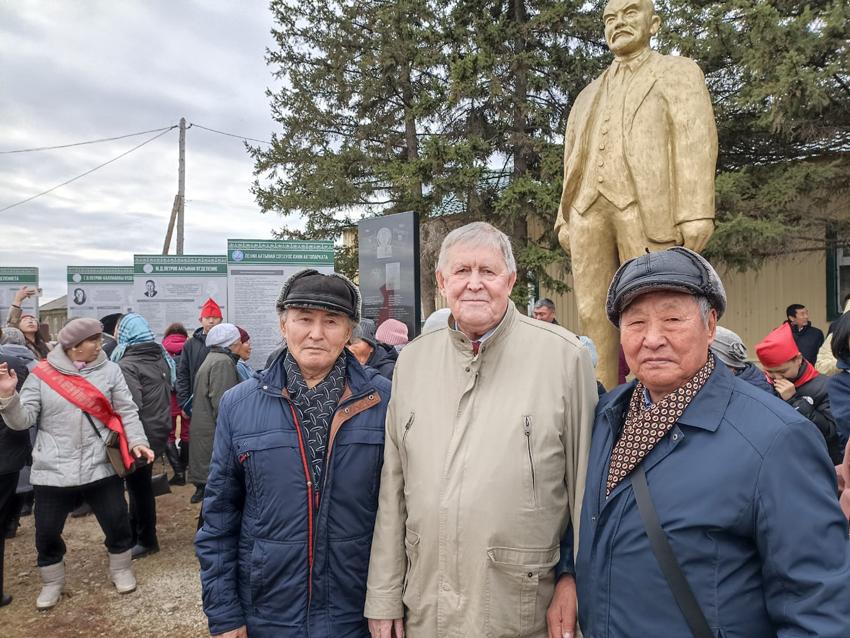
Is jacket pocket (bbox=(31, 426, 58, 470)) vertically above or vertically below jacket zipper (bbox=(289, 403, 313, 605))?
below

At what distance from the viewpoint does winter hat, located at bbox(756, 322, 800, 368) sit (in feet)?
12.5

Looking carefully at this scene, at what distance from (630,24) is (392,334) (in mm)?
3022

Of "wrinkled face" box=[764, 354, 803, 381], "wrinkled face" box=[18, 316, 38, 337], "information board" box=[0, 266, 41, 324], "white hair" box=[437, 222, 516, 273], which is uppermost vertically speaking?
"information board" box=[0, 266, 41, 324]

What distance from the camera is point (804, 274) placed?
454 inches

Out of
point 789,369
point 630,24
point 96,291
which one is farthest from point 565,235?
point 96,291

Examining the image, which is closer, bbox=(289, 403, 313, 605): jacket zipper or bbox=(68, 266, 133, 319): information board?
bbox=(289, 403, 313, 605): jacket zipper

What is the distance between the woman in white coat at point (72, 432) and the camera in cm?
407

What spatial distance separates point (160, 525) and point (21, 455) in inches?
86.4

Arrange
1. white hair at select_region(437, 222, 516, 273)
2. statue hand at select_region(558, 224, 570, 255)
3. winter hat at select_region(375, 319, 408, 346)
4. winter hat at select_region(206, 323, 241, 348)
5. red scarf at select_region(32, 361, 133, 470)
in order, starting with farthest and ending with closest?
1. winter hat at select_region(206, 323, 241, 348)
2. winter hat at select_region(375, 319, 408, 346)
3. statue hand at select_region(558, 224, 570, 255)
4. red scarf at select_region(32, 361, 133, 470)
5. white hair at select_region(437, 222, 516, 273)

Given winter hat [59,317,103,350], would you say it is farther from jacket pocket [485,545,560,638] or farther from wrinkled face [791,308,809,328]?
wrinkled face [791,308,809,328]

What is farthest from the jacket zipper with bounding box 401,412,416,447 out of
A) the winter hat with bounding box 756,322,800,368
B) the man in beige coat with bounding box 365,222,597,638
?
the winter hat with bounding box 756,322,800,368

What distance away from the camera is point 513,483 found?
1760mm

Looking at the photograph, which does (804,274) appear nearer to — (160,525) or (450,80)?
(450,80)

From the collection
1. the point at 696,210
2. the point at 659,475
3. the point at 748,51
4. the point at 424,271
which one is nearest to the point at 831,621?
the point at 659,475
